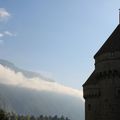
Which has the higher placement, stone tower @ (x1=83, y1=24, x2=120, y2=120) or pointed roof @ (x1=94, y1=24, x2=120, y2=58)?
pointed roof @ (x1=94, y1=24, x2=120, y2=58)

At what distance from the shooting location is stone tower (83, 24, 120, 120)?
200 ft

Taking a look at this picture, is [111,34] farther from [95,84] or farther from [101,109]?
[101,109]

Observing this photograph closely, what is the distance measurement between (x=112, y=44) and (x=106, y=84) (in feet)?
21.9

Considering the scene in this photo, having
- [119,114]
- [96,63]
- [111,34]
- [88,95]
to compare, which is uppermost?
[111,34]

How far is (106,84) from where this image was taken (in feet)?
203

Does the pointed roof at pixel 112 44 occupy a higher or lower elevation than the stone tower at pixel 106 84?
higher

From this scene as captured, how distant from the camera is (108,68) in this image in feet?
202

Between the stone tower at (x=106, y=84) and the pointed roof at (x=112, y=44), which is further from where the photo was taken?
the pointed roof at (x=112, y=44)

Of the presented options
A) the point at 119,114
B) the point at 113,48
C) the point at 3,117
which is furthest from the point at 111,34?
the point at 3,117

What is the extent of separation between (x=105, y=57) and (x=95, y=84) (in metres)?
5.76

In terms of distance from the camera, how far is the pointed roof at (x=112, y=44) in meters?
63.3

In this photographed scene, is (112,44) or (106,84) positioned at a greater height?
(112,44)

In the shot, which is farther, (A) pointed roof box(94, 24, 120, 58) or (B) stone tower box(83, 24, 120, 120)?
(A) pointed roof box(94, 24, 120, 58)

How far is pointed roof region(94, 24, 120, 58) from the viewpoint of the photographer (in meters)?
63.3
